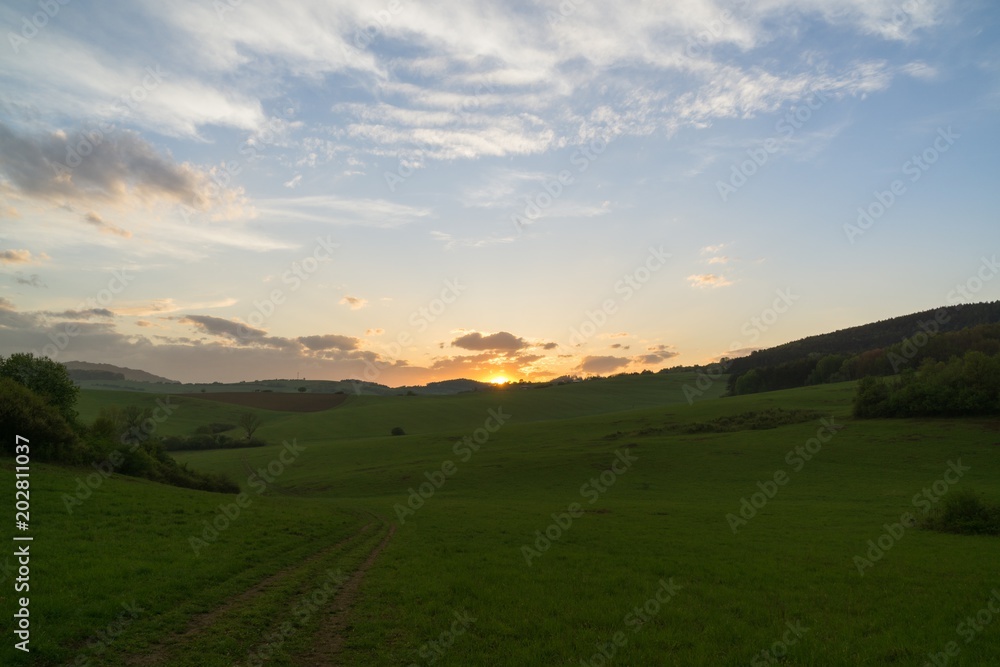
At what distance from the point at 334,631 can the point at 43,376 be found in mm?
42380

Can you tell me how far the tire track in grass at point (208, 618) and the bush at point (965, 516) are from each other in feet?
121

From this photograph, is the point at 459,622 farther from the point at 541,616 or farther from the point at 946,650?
the point at 946,650

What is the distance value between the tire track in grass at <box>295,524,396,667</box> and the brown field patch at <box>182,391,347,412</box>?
166 meters

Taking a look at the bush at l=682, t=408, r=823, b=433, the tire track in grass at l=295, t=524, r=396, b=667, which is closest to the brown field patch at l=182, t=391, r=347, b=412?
the bush at l=682, t=408, r=823, b=433

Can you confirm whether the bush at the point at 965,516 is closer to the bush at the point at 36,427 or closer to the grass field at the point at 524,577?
the grass field at the point at 524,577

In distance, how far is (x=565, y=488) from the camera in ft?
198

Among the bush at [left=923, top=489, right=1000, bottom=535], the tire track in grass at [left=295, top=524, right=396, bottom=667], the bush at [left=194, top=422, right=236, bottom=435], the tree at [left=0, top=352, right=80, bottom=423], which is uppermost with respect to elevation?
the tree at [left=0, top=352, right=80, bottom=423]

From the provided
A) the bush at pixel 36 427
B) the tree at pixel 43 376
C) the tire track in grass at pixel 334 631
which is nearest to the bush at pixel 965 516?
the tire track in grass at pixel 334 631

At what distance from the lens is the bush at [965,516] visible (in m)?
32.5

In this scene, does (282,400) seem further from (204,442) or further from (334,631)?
(334,631)

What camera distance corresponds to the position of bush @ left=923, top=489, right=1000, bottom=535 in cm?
3250

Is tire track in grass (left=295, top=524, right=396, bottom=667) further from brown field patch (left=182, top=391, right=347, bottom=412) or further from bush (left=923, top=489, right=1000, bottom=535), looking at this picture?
brown field patch (left=182, top=391, right=347, bottom=412)

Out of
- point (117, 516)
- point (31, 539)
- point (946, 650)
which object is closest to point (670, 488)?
point (946, 650)

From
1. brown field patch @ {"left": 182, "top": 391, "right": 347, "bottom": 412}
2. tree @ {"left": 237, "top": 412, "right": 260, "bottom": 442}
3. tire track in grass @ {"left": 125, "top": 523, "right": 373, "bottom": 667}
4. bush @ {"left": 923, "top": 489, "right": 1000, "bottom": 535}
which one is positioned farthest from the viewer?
brown field patch @ {"left": 182, "top": 391, "right": 347, "bottom": 412}
